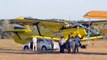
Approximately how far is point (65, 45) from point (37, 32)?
598 inches

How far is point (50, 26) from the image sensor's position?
46.6 m

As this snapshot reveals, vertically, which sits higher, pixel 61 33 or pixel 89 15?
pixel 89 15

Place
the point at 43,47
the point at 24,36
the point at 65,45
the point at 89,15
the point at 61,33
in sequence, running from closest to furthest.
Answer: the point at 89,15 → the point at 65,45 → the point at 43,47 → the point at 61,33 → the point at 24,36

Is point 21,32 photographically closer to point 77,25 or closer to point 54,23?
point 54,23

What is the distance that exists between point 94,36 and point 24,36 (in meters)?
8.58

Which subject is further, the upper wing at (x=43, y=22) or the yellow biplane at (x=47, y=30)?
the upper wing at (x=43, y=22)

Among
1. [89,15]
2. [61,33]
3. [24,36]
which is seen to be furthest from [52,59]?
[24,36]

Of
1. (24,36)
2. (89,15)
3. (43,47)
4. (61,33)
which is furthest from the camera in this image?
(24,36)

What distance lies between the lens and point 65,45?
34.6 m

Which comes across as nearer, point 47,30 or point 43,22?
point 43,22

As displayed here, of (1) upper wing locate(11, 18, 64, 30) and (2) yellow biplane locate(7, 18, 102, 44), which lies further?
(1) upper wing locate(11, 18, 64, 30)

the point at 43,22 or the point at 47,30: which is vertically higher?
the point at 43,22

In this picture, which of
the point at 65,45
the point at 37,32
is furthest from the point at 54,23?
the point at 65,45

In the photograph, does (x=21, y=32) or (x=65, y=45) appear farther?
(x=21, y=32)
